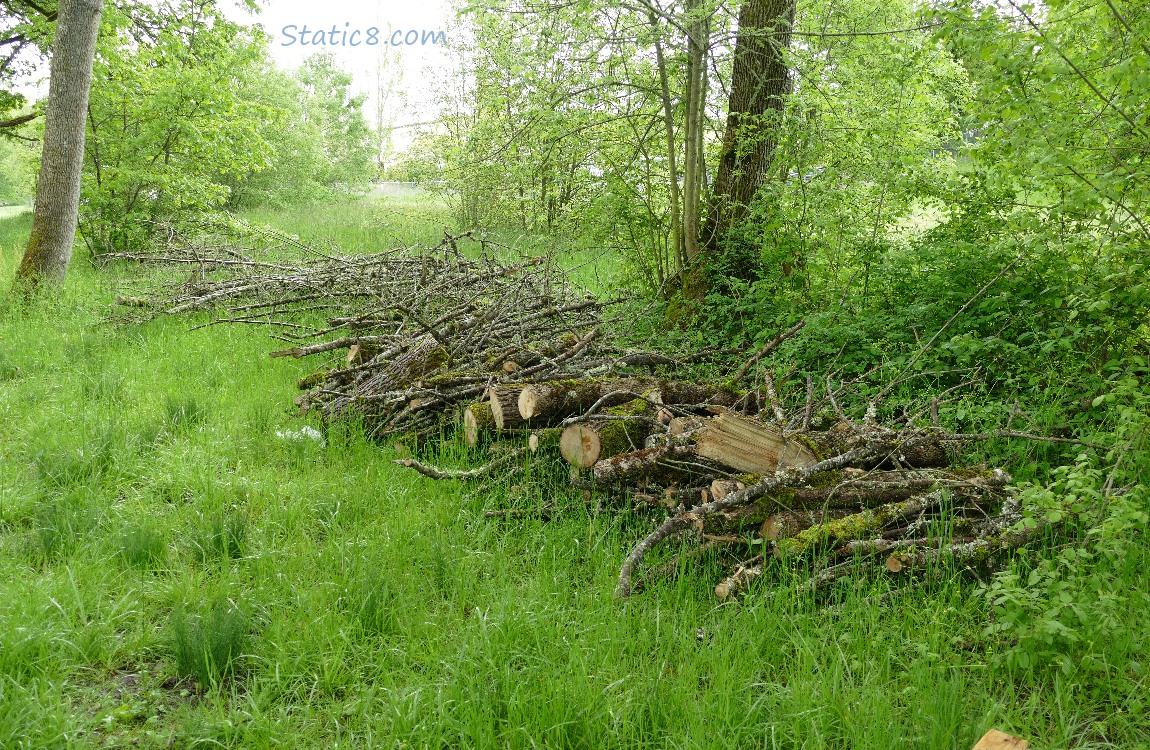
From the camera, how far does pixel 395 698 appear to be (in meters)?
2.68

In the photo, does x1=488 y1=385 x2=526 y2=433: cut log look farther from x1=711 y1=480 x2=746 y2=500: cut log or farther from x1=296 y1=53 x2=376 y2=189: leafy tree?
x1=296 y1=53 x2=376 y2=189: leafy tree

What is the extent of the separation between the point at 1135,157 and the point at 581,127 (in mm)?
4944

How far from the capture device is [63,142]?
10273 mm

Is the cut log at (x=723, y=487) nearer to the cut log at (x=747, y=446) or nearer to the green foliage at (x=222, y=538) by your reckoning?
the cut log at (x=747, y=446)

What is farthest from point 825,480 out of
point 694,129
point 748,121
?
point 748,121

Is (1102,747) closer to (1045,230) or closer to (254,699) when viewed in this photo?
(254,699)

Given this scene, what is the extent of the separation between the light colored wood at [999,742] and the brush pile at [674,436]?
1.08m

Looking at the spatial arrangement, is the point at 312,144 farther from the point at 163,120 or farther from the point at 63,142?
the point at 63,142

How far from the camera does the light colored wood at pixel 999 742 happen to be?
219cm

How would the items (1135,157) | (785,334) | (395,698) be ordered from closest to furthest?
1. (395,698)
2. (1135,157)
3. (785,334)

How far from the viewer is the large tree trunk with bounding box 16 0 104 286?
9.99 meters

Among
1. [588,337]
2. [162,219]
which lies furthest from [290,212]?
[588,337]

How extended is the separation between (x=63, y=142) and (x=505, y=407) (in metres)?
9.27

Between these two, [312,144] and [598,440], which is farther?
[312,144]
